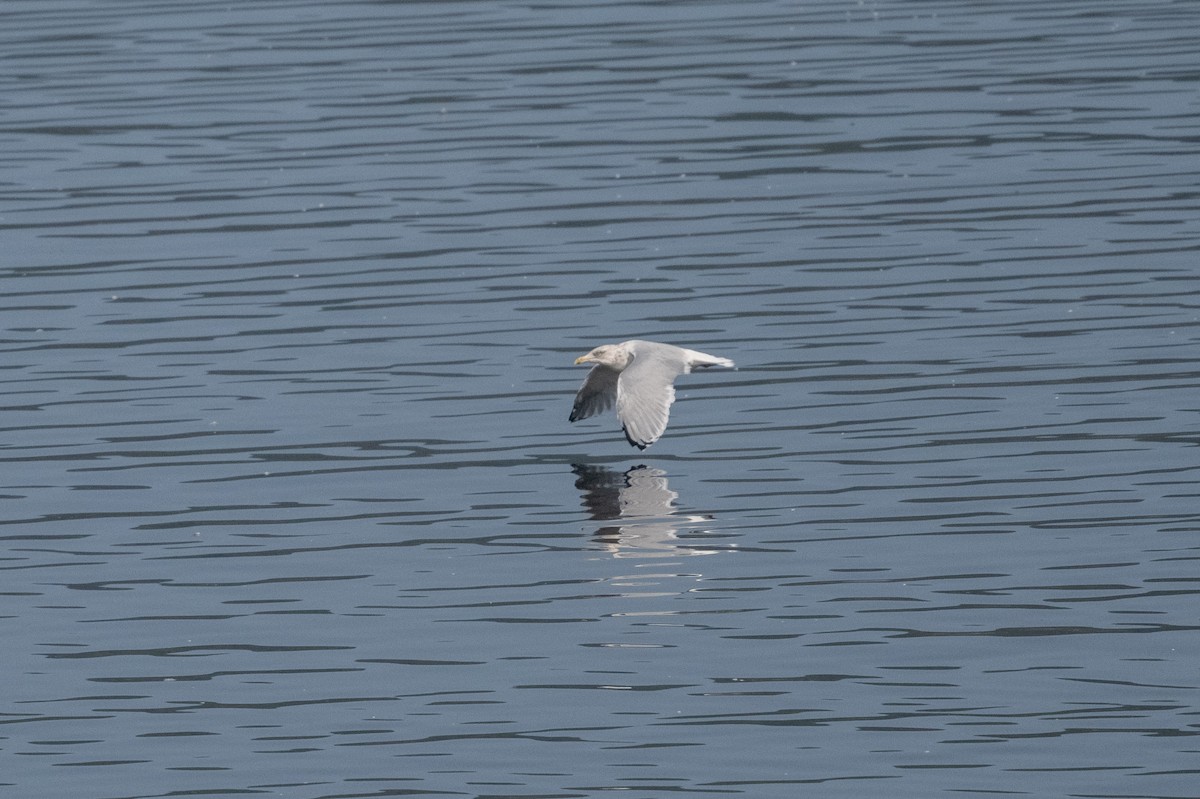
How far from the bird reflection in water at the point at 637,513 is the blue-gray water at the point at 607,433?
1.9 inches

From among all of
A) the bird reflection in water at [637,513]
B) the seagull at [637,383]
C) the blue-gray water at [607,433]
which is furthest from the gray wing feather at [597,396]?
the bird reflection in water at [637,513]

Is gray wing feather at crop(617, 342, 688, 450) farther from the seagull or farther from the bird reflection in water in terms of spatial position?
the bird reflection in water

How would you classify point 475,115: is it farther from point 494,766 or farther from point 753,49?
point 494,766

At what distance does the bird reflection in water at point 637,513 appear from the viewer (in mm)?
13508

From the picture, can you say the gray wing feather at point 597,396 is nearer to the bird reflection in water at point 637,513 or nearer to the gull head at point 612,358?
the gull head at point 612,358

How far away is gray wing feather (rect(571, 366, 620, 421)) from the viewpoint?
16188 mm

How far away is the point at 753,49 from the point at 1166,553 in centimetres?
1980

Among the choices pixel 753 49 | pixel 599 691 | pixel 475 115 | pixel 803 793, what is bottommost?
pixel 803 793

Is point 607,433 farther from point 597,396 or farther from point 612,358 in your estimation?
point 612,358

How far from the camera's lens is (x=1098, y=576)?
497 inches

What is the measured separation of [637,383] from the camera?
50.6 feet

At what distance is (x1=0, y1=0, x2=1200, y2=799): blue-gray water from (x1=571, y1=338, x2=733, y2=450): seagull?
327 mm

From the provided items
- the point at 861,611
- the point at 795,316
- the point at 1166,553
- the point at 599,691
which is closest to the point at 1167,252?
the point at 795,316

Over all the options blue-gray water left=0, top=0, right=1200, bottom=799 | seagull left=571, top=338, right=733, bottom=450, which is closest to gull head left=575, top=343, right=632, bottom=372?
seagull left=571, top=338, right=733, bottom=450
